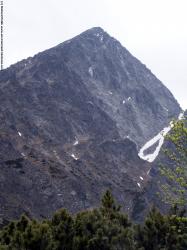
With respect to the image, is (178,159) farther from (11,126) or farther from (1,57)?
(11,126)

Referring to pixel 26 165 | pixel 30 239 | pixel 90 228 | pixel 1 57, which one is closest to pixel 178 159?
pixel 30 239

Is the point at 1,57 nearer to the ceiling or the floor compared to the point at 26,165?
nearer to the ceiling

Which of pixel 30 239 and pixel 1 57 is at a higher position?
pixel 1 57

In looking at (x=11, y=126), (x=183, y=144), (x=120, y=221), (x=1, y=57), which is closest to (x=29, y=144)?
(x=11, y=126)

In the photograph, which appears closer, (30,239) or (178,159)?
(178,159)

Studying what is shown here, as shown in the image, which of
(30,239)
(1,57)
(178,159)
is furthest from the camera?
(1,57)

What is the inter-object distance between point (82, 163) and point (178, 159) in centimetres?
16535

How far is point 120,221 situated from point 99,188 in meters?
119

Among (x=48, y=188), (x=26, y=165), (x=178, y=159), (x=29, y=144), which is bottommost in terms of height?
(x=178, y=159)

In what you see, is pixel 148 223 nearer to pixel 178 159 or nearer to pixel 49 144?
pixel 178 159

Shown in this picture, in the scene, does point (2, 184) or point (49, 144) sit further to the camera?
point (49, 144)

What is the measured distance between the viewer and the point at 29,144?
187 m

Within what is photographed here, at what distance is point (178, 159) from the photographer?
80.0 feet

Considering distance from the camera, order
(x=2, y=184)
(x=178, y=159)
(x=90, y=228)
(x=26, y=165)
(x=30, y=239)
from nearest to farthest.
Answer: (x=178, y=159) < (x=30, y=239) < (x=90, y=228) < (x=2, y=184) < (x=26, y=165)
